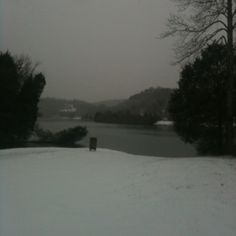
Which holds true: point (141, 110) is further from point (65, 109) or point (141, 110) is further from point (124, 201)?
point (124, 201)

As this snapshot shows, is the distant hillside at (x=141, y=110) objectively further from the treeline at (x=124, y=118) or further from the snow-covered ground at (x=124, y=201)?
the snow-covered ground at (x=124, y=201)

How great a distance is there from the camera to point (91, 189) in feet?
24.2

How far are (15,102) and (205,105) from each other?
15.9 m

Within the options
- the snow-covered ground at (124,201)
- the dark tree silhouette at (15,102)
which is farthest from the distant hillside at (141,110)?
the snow-covered ground at (124,201)

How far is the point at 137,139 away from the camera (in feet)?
127

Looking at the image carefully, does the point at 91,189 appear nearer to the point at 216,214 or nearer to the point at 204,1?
the point at 216,214

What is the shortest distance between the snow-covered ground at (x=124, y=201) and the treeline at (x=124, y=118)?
91.5 feet

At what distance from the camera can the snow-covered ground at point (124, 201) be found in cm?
503

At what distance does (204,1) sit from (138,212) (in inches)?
425

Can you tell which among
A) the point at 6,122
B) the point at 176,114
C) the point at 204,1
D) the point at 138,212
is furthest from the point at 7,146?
the point at 138,212

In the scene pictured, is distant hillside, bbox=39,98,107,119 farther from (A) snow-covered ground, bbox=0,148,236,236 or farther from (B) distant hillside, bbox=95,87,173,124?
(A) snow-covered ground, bbox=0,148,236,236

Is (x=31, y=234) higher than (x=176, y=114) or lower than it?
lower

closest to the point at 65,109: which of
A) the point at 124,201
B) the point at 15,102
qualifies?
the point at 15,102

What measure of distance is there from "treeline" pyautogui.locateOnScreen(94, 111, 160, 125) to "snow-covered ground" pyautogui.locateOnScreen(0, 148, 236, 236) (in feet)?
91.5
